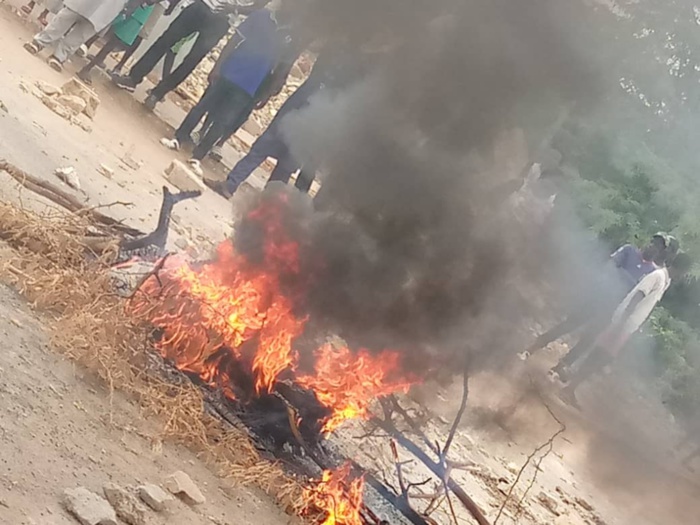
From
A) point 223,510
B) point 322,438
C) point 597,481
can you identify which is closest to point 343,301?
point 322,438

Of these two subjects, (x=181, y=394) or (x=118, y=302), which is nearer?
(x=181, y=394)

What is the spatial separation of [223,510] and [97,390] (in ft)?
2.65

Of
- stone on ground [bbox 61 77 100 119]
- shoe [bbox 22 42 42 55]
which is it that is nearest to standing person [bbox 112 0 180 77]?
shoe [bbox 22 42 42 55]

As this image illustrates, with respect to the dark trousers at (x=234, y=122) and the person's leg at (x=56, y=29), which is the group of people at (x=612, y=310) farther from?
the person's leg at (x=56, y=29)

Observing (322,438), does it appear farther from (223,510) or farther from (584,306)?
(584,306)

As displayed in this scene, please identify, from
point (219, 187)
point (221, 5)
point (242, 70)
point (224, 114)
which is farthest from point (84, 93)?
point (221, 5)

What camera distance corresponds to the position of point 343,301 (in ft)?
16.3

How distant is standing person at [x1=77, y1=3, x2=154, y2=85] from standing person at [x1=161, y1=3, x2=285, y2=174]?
1.12m

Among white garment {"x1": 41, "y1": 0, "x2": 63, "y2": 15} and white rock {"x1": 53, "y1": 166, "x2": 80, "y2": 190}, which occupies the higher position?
white garment {"x1": 41, "y1": 0, "x2": 63, "y2": 15}

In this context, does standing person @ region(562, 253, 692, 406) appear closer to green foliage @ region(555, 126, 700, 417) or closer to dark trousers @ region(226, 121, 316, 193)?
green foliage @ region(555, 126, 700, 417)

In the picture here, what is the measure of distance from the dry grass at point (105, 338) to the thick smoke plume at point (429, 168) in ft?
3.40

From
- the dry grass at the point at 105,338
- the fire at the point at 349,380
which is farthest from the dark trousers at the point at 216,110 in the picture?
the fire at the point at 349,380

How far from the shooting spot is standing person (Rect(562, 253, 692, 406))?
895 centimetres

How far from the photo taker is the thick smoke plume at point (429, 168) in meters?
5.05
